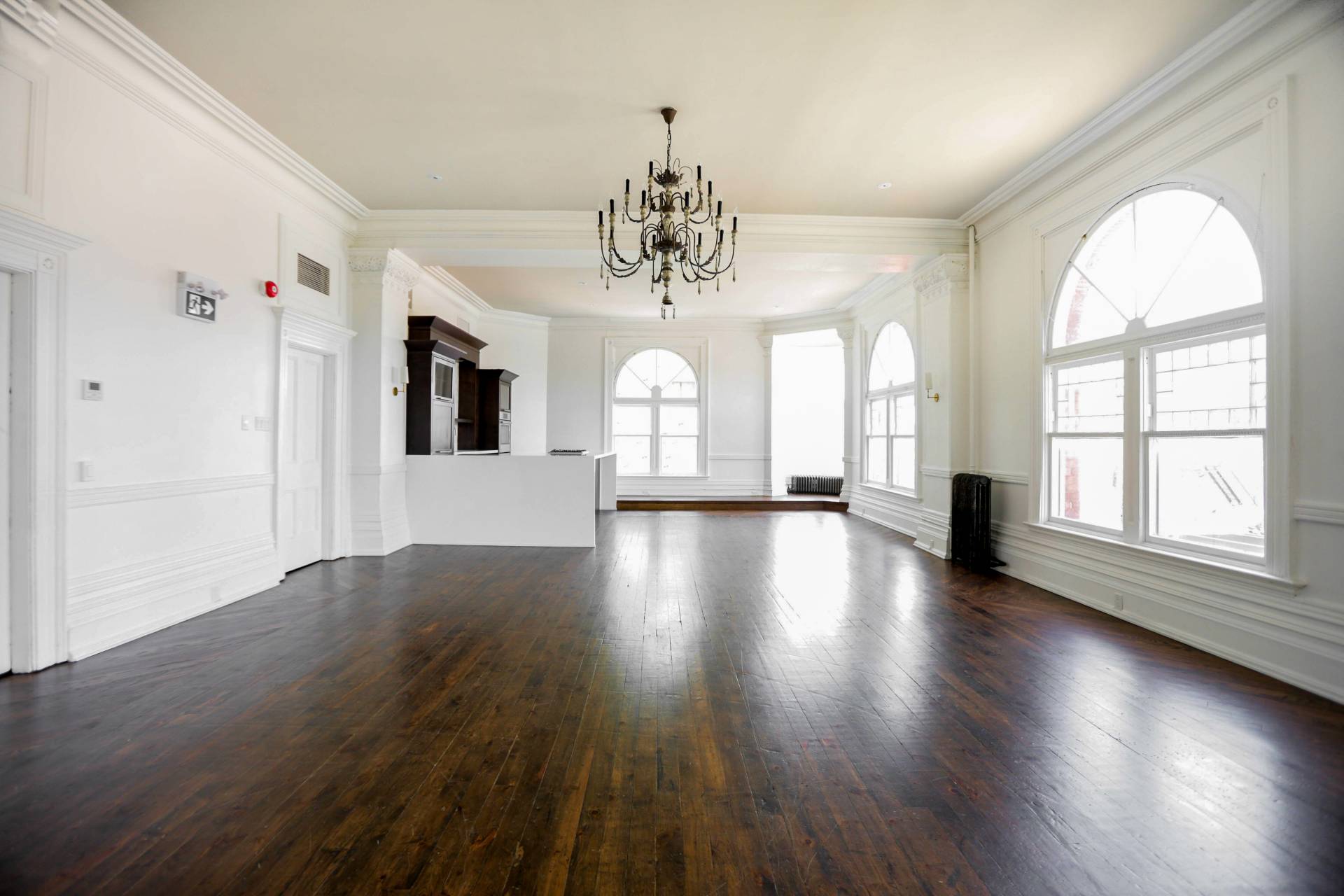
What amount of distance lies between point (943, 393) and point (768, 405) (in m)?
4.69

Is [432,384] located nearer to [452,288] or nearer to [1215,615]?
[452,288]

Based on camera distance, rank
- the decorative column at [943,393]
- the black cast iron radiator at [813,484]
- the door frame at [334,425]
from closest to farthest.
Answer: the door frame at [334,425], the decorative column at [943,393], the black cast iron radiator at [813,484]

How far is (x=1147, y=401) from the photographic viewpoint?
13.4 feet

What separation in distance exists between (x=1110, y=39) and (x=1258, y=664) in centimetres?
332

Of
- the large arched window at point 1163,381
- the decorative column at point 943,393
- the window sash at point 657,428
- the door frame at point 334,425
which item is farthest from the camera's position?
the window sash at point 657,428

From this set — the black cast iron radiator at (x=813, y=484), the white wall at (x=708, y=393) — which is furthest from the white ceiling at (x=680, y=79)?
the black cast iron radiator at (x=813, y=484)

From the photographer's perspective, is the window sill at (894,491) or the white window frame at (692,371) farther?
the white window frame at (692,371)

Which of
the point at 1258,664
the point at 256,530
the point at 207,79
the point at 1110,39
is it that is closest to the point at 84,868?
the point at 256,530

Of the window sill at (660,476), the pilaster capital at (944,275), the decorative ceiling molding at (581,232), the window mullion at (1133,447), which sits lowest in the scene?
the window sill at (660,476)

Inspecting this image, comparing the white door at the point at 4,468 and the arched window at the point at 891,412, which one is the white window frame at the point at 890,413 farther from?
the white door at the point at 4,468

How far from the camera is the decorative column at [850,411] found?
10000 millimetres

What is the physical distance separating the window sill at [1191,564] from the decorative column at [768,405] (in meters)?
6.32

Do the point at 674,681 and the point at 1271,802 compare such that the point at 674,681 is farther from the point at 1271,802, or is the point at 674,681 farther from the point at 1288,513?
the point at 1288,513

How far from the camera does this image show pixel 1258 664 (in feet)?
10.5
